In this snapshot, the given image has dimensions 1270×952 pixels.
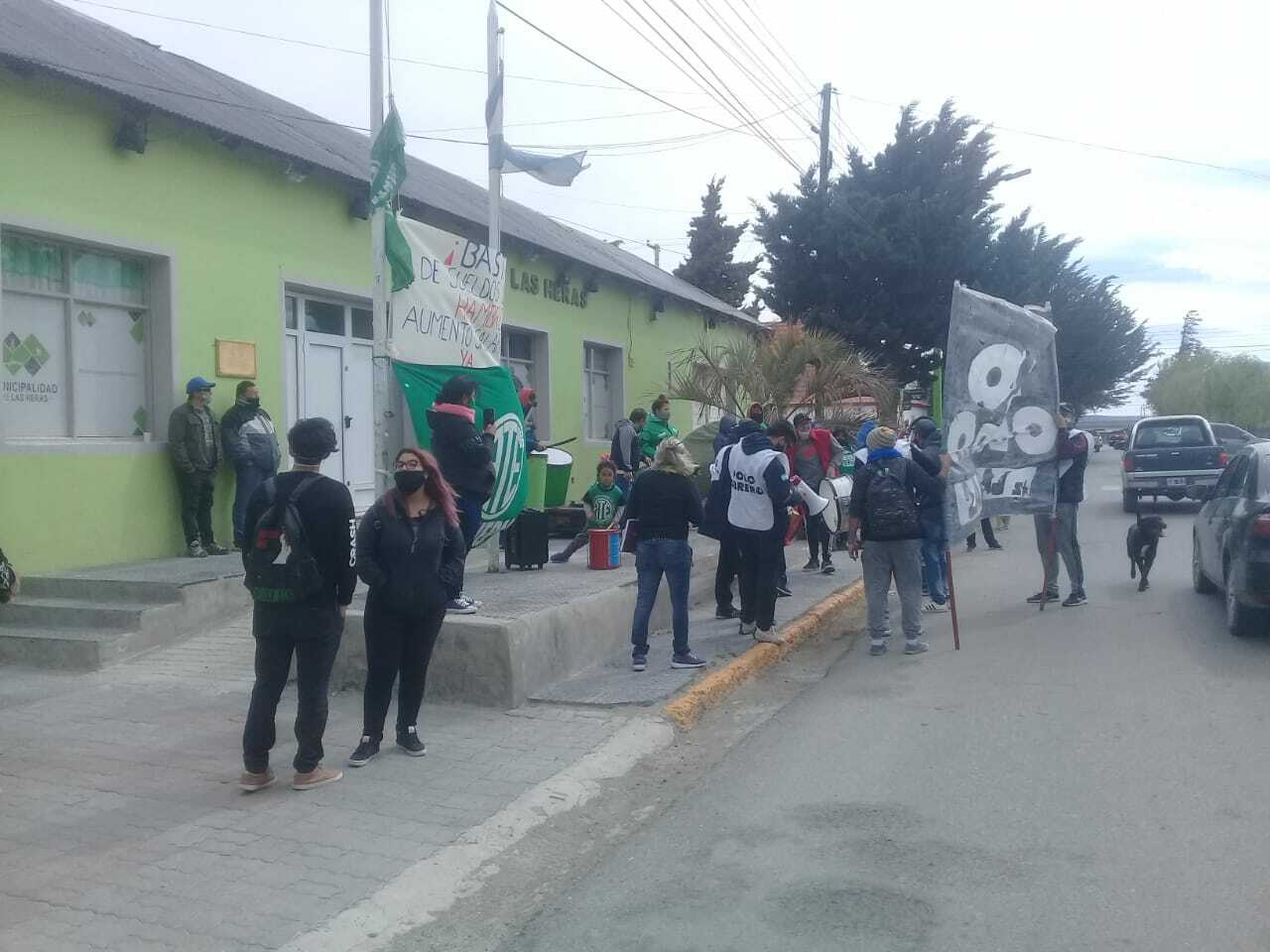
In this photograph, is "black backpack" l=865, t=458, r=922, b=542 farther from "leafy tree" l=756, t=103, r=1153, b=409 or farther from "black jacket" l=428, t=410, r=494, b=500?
"leafy tree" l=756, t=103, r=1153, b=409

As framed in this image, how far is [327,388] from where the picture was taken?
12477mm

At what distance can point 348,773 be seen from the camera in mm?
6070

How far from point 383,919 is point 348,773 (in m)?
1.79

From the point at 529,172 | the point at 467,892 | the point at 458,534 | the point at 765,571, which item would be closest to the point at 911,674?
the point at 765,571

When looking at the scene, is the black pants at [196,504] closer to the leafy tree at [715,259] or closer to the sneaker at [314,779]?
the sneaker at [314,779]

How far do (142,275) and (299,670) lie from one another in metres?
5.85

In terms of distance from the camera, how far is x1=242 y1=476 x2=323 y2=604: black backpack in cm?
547

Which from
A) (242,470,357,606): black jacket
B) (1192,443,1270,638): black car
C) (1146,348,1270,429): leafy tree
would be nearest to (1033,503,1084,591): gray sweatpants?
(1192,443,1270,638): black car

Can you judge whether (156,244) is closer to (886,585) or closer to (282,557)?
(282,557)

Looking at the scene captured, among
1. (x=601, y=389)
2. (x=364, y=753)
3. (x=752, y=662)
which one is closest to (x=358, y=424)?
(x=752, y=662)

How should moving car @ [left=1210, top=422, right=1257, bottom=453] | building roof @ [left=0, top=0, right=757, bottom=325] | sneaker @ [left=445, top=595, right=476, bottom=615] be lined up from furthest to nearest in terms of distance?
moving car @ [left=1210, top=422, right=1257, bottom=453], building roof @ [left=0, top=0, right=757, bottom=325], sneaker @ [left=445, top=595, right=476, bottom=615]

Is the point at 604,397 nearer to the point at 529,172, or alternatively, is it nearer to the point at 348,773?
the point at 529,172

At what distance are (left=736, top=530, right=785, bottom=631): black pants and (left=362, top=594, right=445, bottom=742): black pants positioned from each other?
3.23 metres

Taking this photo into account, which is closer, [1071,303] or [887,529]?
[887,529]
